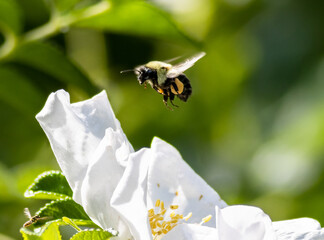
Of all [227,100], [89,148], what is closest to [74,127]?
[89,148]

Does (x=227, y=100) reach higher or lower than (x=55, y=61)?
higher

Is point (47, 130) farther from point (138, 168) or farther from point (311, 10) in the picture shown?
point (311, 10)

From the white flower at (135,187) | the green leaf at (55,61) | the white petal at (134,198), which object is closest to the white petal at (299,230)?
the white flower at (135,187)

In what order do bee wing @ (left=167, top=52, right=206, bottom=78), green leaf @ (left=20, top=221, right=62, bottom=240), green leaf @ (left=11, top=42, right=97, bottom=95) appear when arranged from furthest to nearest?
1. green leaf @ (left=11, top=42, right=97, bottom=95)
2. bee wing @ (left=167, top=52, right=206, bottom=78)
3. green leaf @ (left=20, top=221, right=62, bottom=240)

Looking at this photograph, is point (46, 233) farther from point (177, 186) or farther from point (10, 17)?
point (10, 17)

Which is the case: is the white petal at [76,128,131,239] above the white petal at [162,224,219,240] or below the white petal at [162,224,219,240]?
above

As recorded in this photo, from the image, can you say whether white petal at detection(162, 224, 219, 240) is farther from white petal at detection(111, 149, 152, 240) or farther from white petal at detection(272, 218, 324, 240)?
white petal at detection(272, 218, 324, 240)

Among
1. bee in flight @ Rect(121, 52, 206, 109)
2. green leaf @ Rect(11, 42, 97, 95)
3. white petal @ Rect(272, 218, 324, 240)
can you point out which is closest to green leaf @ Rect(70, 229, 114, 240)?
white petal @ Rect(272, 218, 324, 240)
